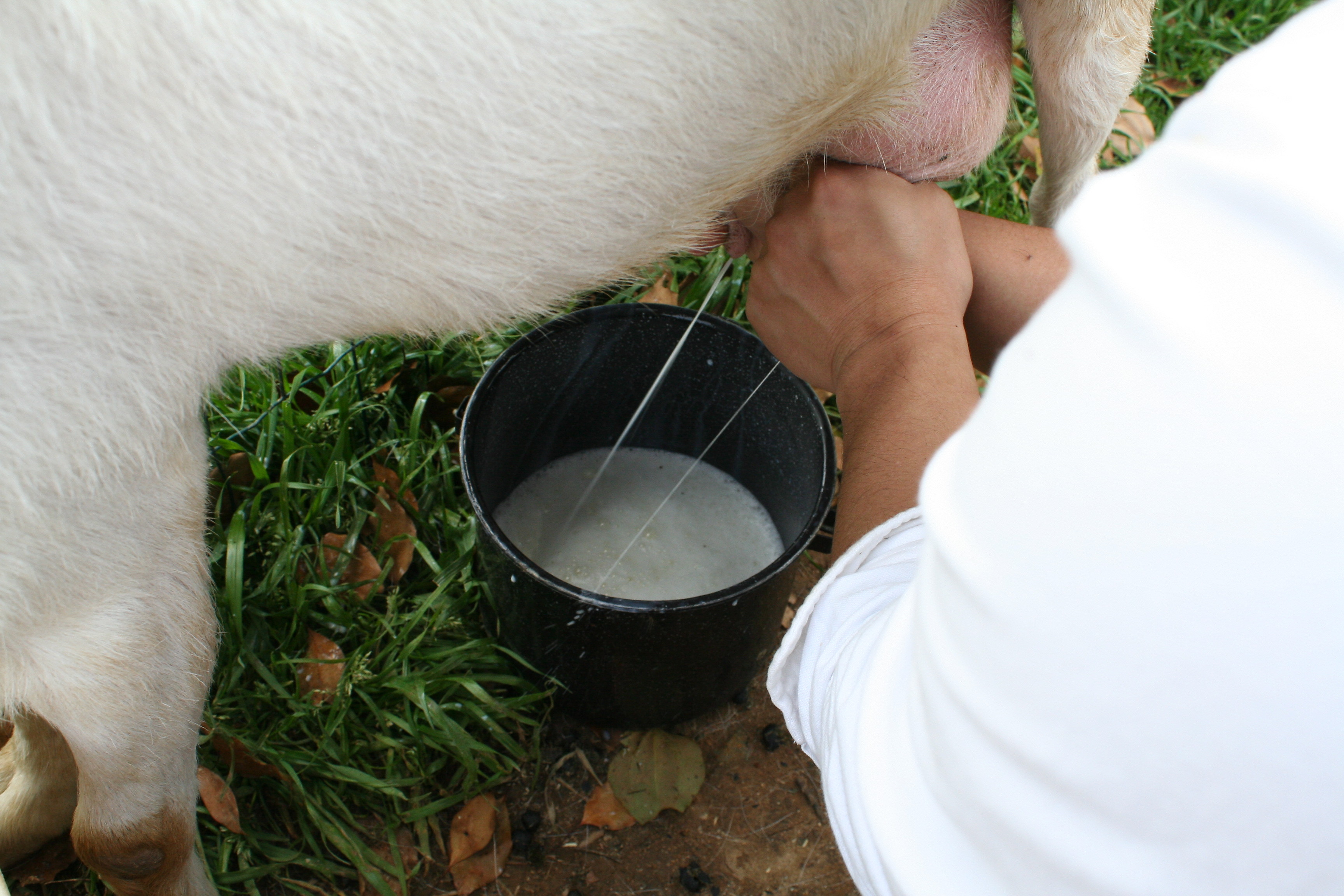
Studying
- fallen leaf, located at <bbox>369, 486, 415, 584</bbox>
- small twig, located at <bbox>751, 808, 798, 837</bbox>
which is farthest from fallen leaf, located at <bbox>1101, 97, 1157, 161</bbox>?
fallen leaf, located at <bbox>369, 486, 415, 584</bbox>

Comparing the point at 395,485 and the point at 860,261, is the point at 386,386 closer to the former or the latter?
the point at 395,485

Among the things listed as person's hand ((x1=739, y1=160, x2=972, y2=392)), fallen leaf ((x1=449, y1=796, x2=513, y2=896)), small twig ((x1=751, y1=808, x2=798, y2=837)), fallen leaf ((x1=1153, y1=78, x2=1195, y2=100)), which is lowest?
small twig ((x1=751, y1=808, x2=798, y2=837))

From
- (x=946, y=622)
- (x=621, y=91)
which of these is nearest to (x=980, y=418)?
(x=946, y=622)

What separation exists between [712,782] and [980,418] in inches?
55.3

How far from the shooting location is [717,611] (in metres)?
1.36

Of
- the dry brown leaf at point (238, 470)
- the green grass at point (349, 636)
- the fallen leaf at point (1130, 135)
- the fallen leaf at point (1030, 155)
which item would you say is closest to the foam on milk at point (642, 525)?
the green grass at point (349, 636)

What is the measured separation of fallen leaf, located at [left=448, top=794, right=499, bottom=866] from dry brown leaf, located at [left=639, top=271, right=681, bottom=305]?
1.13 meters

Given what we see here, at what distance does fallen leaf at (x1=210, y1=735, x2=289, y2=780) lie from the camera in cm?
152

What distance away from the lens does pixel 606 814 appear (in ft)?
5.39

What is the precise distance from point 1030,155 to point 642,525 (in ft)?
4.91

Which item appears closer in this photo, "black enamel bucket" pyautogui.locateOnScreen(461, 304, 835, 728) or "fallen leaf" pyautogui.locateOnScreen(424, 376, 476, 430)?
"black enamel bucket" pyautogui.locateOnScreen(461, 304, 835, 728)

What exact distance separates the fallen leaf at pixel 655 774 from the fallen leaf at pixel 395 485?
589mm

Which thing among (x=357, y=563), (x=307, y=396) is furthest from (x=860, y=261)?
(x=307, y=396)

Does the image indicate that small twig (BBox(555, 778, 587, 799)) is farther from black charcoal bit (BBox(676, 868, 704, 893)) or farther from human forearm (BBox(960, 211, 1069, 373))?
human forearm (BBox(960, 211, 1069, 373))
